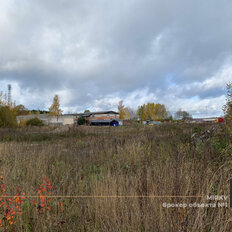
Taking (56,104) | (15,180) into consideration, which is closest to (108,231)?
(15,180)

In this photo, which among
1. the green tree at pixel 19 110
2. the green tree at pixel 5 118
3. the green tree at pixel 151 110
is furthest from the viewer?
the green tree at pixel 151 110

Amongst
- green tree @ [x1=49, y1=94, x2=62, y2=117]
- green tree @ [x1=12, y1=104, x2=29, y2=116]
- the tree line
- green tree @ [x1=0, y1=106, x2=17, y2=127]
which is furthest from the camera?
green tree @ [x1=49, y1=94, x2=62, y2=117]

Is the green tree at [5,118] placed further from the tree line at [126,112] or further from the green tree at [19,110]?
the green tree at [19,110]

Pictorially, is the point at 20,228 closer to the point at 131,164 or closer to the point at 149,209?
the point at 149,209

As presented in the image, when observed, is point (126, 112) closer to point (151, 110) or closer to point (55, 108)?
point (151, 110)

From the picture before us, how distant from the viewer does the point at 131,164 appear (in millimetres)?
Answer: 4586

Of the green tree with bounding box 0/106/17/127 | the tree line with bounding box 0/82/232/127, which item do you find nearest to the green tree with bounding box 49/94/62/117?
the tree line with bounding box 0/82/232/127

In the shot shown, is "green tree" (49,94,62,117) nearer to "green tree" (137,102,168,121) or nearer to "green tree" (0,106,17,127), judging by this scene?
"green tree" (0,106,17,127)

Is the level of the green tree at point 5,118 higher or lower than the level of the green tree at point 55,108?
lower

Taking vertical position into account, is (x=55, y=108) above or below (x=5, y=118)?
above

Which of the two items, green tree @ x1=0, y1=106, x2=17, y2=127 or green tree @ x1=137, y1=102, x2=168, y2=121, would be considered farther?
green tree @ x1=137, y1=102, x2=168, y2=121

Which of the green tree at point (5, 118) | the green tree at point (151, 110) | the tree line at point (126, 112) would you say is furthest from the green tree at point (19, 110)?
the green tree at point (151, 110)

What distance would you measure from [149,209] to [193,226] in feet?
1.57

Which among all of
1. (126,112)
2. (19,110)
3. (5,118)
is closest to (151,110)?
(126,112)
